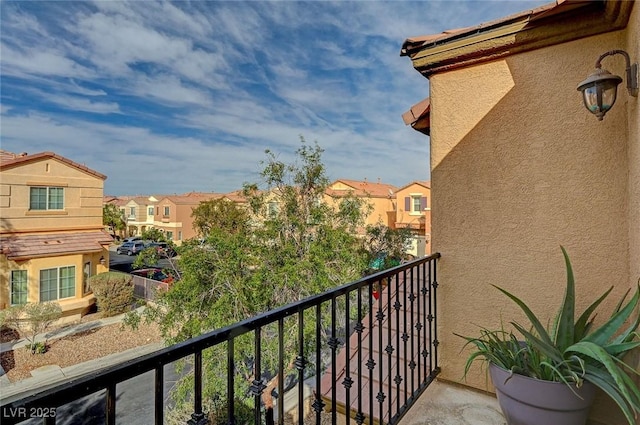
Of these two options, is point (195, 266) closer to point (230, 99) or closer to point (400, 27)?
point (400, 27)

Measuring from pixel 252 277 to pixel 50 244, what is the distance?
28.7 feet

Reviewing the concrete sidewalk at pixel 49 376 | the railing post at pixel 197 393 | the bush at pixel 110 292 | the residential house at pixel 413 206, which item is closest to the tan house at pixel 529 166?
the railing post at pixel 197 393

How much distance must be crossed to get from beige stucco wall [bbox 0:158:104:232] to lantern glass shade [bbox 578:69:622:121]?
14.7 metres

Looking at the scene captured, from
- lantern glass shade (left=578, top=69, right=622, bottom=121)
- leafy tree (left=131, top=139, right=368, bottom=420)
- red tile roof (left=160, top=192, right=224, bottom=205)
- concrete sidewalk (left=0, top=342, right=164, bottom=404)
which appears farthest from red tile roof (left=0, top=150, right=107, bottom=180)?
red tile roof (left=160, top=192, right=224, bottom=205)

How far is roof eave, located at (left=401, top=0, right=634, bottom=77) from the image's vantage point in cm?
199

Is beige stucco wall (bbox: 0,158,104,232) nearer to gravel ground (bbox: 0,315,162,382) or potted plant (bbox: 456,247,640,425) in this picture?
gravel ground (bbox: 0,315,162,382)

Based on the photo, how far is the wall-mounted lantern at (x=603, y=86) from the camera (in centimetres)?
172

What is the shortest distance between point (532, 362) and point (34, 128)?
1825 centimetres

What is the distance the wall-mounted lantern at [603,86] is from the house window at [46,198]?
48.8ft

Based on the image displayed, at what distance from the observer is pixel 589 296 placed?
2.10 metres

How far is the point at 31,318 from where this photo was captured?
31.5 feet

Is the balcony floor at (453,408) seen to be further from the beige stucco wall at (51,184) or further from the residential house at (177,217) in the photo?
the residential house at (177,217)

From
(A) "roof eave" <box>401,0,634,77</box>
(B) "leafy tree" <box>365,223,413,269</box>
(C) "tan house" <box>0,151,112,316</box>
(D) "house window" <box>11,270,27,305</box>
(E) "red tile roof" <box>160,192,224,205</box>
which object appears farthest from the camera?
(E) "red tile roof" <box>160,192,224,205</box>

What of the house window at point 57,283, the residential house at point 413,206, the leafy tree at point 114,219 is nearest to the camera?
the house window at point 57,283
